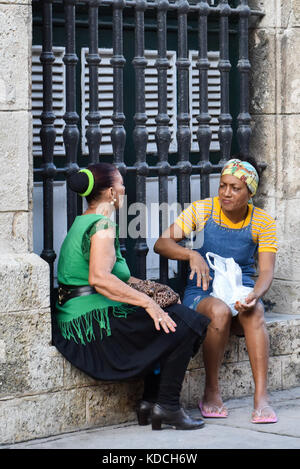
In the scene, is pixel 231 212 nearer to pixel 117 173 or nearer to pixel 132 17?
pixel 117 173

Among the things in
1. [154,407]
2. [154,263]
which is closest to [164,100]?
[154,263]

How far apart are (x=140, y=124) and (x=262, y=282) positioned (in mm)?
1190

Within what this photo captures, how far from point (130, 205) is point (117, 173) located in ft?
2.55

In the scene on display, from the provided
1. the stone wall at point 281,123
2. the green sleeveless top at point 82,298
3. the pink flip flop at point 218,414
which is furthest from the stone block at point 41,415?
the stone wall at point 281,123

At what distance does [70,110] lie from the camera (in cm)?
559

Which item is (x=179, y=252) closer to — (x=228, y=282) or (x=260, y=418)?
(x=228, y=282)

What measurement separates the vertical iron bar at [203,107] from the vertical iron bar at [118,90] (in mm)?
587

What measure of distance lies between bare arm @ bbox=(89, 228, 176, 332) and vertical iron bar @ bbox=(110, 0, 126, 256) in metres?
0.73

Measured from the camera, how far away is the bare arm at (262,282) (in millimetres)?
5453

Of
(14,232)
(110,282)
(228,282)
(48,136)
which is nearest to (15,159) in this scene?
(14,232)

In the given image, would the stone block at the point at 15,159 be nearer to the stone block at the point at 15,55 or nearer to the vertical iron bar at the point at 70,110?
the stone block at the point at 15,55

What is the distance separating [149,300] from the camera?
16.6 feet

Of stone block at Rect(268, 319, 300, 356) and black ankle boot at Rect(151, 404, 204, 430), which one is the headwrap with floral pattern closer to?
stone block at Rect(268, 319, 300, 356)

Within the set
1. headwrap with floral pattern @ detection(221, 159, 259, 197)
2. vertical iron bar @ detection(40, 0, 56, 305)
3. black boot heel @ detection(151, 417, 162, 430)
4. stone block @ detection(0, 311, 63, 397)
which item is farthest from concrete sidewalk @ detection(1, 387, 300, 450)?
headwrap with floral pattern @ detection(221, 159, 259, 197)
